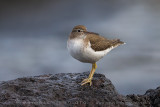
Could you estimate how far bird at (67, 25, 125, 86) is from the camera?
6840 millimetres

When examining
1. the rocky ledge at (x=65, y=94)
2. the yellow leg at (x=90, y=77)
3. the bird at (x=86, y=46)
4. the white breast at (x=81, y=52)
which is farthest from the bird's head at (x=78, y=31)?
the rocky ledge at (x=65, y=94)

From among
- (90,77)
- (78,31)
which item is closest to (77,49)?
(78,31)

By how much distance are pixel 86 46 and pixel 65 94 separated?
4.98ft

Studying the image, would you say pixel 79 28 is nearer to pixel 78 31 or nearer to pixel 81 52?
pixel 78 31

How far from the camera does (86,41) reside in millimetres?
6969


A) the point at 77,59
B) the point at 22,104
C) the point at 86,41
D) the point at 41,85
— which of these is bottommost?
the point at 22,104

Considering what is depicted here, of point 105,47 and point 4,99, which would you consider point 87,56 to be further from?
point 4,99

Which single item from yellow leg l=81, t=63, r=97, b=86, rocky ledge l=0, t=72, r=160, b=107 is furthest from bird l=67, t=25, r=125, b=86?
rocky ledge l=0, t=72, r=160, b=107

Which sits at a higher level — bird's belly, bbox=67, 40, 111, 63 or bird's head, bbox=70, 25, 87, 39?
bird's head, bbox=70, 25, 87, 39

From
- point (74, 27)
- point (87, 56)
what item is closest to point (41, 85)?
point (87, 56)

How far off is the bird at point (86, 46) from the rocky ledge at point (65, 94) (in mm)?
433

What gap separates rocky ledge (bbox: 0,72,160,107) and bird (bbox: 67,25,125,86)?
433mm

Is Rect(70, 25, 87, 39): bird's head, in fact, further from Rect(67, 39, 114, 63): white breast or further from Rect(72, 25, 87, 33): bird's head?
Rect(67, 39, 114, 63): white breast

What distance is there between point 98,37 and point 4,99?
3.28m
